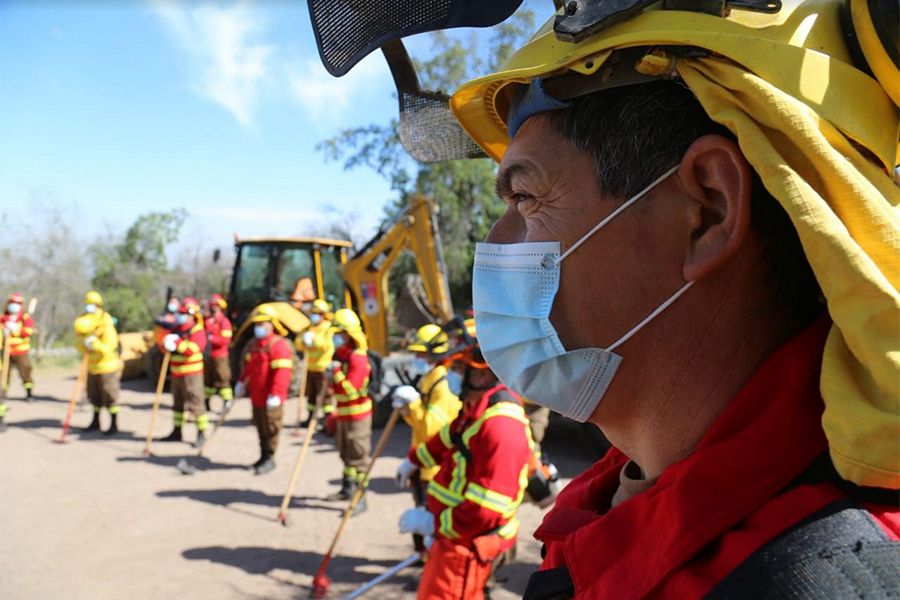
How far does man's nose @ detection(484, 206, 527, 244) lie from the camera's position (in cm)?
128

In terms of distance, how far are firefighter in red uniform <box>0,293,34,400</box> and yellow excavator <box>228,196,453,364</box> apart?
4194 mm

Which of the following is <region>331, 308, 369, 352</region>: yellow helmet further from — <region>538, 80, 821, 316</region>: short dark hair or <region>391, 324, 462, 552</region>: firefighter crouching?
<region>538, 80, 821, 316</region>: short dark hair

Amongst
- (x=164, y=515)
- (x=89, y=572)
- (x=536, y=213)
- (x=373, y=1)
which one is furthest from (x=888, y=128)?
(x=164, y=515)

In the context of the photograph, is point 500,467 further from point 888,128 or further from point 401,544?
point 401,544

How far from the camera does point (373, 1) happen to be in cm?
129

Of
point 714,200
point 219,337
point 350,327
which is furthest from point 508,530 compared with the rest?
point 219,337

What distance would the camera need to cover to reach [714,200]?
1013 millimetres

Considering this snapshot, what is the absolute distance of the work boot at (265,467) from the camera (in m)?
8.91

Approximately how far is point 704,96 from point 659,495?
2.03ft

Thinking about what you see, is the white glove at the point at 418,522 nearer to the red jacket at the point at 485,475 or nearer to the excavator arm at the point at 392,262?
the red jacket at the point at 485,475

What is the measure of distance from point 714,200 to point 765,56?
0.73 feet

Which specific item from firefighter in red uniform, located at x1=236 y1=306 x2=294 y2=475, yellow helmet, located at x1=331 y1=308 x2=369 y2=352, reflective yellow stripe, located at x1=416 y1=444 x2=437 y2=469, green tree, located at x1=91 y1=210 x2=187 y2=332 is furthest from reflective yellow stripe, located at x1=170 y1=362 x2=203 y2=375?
green tree, located at x1=91 y1=210 x2=187 y2=332

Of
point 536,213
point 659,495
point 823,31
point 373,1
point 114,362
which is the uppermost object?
point 373,1

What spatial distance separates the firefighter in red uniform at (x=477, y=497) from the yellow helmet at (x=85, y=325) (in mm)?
8829
